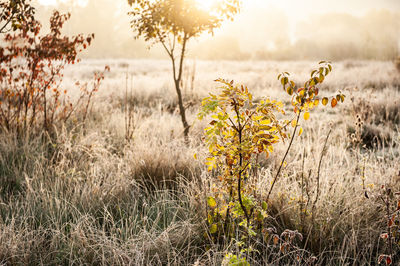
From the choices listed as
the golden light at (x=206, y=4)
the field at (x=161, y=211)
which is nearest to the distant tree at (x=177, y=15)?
the golden light at (x=206, y=4)

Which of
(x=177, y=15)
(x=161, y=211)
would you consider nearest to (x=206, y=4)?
(x=177, y=15)

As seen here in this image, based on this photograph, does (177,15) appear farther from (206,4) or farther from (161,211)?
(161,211)

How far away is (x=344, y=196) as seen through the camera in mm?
2863

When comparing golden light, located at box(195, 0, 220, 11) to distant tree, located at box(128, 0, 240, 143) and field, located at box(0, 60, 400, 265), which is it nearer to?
distant tree, located at box(128, 0, 240, 143)

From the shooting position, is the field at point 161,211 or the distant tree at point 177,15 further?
the distant tree at point 177,15

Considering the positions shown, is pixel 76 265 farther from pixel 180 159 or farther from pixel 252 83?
pixel 252 83

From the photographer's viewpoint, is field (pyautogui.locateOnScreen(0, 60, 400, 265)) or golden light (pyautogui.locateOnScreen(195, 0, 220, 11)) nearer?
field (pyautogui.locateOnScreen(0, 60, 400, 265))

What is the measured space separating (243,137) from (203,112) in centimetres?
38

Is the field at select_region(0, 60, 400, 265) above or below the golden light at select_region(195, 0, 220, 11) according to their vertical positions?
below

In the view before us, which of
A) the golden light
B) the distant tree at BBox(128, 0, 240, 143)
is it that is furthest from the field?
the golden light

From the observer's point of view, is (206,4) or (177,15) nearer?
(177,15)

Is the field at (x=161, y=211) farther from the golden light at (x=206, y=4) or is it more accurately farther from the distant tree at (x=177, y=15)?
the golden light at (x=206, y=4)

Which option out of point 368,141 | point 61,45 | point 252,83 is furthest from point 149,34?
point 252,83

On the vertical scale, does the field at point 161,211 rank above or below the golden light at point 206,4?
below
